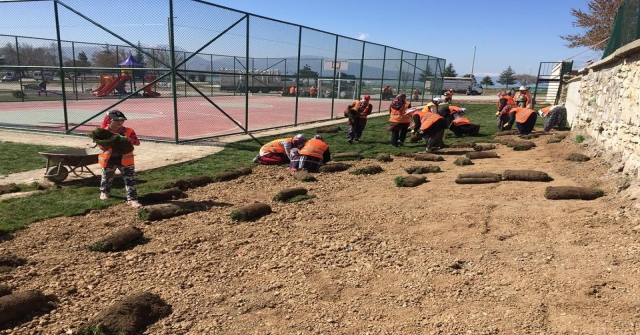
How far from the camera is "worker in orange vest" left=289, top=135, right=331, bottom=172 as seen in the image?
27.4 ft

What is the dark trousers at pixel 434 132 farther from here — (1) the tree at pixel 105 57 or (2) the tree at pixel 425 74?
(2) the tree at pixel 425 74

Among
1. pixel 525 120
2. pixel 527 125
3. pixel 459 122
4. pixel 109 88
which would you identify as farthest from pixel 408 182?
pixel 109 88

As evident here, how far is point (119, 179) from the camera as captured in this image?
23.7 ft

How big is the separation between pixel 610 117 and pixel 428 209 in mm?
5453

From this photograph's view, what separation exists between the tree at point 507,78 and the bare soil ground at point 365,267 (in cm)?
8786

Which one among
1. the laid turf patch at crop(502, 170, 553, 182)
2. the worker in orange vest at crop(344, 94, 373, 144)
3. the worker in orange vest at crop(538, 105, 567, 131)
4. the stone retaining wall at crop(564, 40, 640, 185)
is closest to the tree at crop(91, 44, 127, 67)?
the worker in orange vest at crop(344, 94, 373, 144)

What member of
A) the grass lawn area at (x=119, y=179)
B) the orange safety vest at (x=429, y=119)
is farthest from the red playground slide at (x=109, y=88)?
the orange safety vest at (x=429, y=119)

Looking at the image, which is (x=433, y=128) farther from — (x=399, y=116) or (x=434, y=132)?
(x=399, y=116)

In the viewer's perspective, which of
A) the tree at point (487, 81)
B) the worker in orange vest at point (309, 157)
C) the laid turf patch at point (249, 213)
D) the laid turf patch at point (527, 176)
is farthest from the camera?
the tree at point (487, 81)

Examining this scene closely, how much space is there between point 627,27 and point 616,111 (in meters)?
2.41

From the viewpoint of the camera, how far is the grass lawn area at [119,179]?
5300 mm

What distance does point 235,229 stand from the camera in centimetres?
497

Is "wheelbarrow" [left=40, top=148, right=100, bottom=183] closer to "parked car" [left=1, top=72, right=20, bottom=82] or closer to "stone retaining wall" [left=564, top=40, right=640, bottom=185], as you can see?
"stone retaining wall" [left=564, top=40, right=640, bottom=185]

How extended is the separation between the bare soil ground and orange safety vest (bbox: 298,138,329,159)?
2.35 metres
